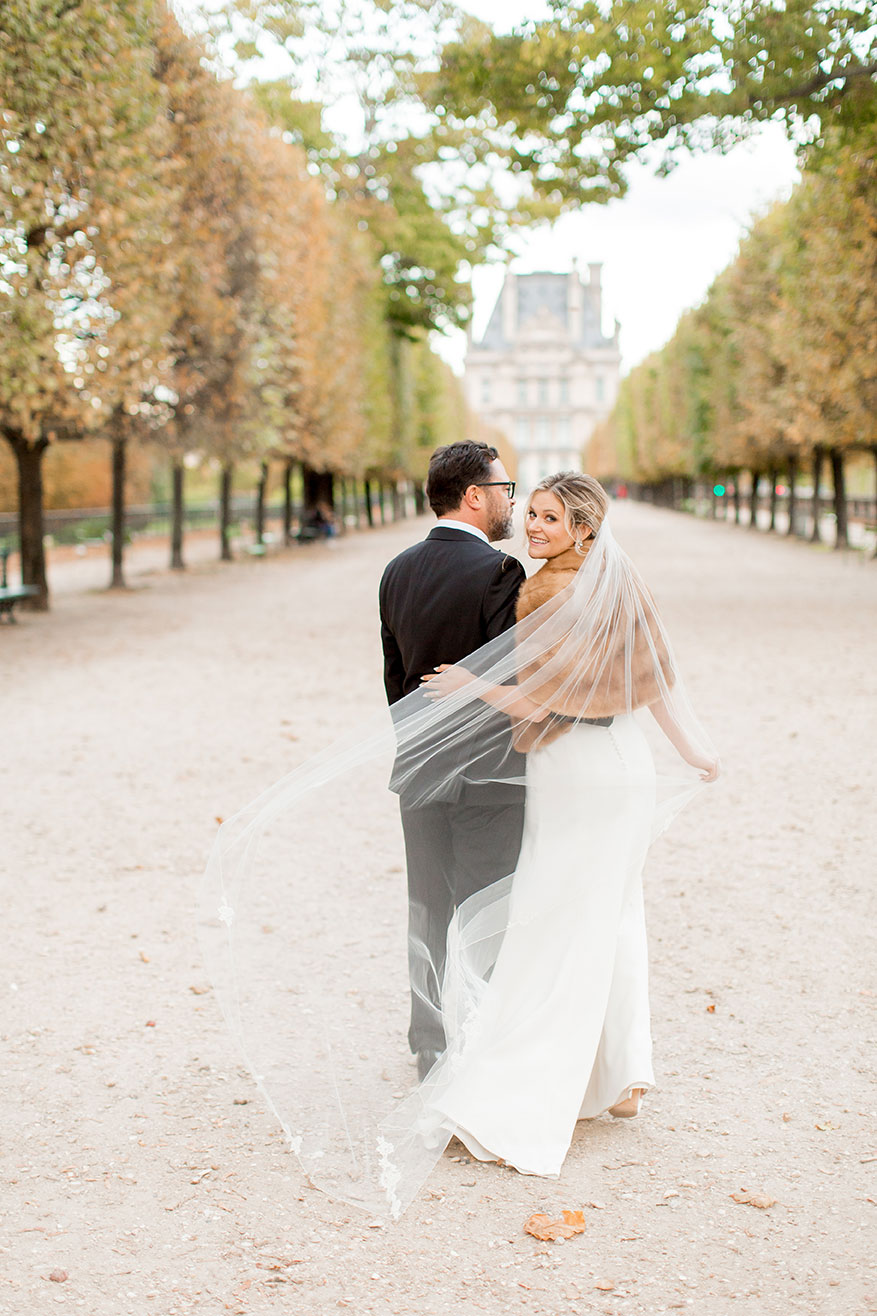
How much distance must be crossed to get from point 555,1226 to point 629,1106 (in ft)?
2.00

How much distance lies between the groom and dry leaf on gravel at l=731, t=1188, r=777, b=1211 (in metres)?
0.88

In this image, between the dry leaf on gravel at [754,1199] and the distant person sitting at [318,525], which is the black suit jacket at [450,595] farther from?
Answer: the distant person sitting at [318,525]

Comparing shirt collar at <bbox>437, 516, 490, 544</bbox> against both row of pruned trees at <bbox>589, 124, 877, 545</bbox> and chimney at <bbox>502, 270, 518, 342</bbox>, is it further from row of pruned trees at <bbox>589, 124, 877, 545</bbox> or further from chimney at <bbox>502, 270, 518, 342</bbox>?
chimney at <bbox>502, 270, 518, 342</bbox>

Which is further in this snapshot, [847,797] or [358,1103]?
[847,797]

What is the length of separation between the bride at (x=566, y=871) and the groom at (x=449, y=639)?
0.08 metres

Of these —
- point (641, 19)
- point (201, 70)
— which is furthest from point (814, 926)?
point (201, 70)

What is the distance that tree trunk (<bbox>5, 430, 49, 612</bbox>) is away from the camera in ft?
58.4

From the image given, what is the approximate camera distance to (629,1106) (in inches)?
147

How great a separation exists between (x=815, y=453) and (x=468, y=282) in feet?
36.2

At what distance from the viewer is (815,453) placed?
33812 millimetres

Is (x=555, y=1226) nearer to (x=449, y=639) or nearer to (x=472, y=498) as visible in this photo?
(x=449, y=639)

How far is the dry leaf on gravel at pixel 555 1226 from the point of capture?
3139 millimetres

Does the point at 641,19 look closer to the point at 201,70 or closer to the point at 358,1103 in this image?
the point at 201,70

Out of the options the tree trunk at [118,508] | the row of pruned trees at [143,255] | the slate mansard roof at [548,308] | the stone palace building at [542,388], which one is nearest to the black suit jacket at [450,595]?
the row of pruned trees at [143,255]
